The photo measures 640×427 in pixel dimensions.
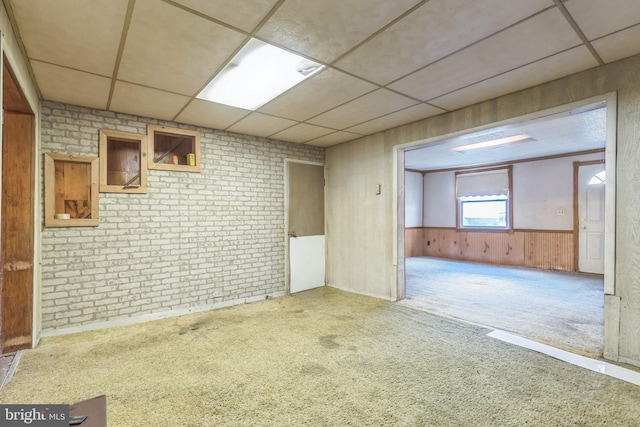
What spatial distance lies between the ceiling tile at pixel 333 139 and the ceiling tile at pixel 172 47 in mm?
2375

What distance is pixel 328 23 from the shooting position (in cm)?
211

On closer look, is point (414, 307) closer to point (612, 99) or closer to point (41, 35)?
point (612, 99)

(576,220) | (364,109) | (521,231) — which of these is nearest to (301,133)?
(364,109)

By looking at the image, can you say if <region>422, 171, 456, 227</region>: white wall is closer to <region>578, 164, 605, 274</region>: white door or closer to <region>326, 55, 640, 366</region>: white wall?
<region>578, 164, 605, 274</region>: white door

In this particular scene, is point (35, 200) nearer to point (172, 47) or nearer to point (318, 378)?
point (172, 47)

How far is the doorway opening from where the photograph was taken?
11.8 feet

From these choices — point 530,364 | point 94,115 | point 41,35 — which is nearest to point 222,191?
point 94,115

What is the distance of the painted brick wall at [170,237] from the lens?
3.50 metres

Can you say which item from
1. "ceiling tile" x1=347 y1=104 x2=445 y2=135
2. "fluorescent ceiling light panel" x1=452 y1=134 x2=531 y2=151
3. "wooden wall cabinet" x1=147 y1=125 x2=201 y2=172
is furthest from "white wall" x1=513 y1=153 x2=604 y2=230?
"wooden wall cabinet" x1=147 y1=125 x2=201 y2=172

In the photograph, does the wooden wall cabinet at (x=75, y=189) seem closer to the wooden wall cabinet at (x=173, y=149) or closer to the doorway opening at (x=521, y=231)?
the wooden wall cabinet at (x=173, y=149)

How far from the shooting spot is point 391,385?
235cm

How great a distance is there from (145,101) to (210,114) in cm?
73

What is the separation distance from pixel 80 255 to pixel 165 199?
1128mm

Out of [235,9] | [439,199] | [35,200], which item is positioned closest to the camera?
[235,9]
